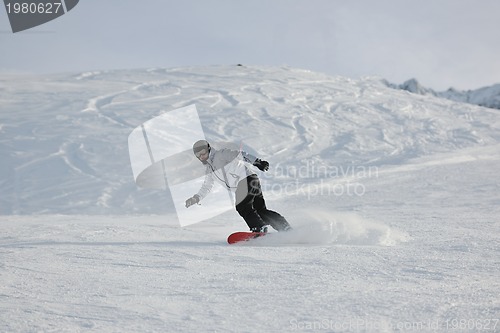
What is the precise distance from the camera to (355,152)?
54.8 feet

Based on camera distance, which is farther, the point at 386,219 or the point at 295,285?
the point at 386,219

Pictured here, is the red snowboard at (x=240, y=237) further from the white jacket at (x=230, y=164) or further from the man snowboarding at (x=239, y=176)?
the white jacket at (x=230, y=164)

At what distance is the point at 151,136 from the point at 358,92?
13.5m

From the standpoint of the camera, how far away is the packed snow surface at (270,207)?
2.81 m

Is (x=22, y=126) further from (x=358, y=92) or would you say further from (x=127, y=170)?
(x=358, y=92)

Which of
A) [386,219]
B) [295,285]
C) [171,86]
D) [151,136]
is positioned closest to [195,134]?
[151,136]

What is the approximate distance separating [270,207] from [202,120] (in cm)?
915

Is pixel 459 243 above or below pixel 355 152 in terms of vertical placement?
above

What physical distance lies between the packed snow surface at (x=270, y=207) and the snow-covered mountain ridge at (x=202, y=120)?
9cm

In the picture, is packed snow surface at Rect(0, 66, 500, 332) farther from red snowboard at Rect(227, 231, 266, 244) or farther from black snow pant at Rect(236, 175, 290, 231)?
black snow pant at Rect(236, 175, 290, 231)

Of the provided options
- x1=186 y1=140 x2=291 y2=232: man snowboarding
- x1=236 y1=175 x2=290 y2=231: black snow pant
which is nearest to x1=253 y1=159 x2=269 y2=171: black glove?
x1=186 y1=140 x2=291 y2=232: man snowboarding

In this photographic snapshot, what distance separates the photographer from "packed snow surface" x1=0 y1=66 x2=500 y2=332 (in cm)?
281

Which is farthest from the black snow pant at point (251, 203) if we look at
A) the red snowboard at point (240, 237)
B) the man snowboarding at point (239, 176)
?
the red snowboard at point (240, 237)

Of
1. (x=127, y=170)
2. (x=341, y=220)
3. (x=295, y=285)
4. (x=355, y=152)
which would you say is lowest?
(x=355, y=152)
